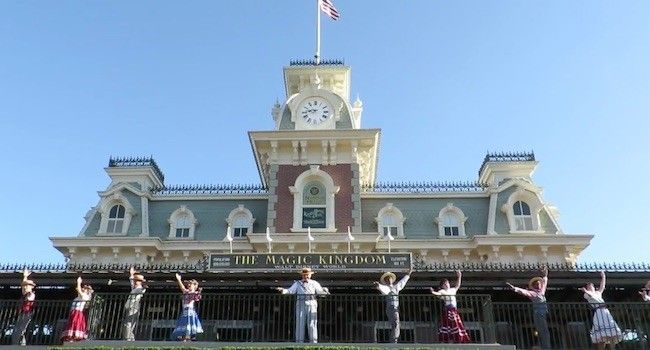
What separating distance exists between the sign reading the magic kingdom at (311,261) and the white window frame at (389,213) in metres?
9.12

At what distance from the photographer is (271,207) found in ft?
91.8

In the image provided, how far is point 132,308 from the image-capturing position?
14.6 m

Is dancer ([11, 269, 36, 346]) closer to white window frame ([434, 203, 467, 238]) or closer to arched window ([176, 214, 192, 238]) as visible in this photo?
arched window ([176, 214, 192, 238])

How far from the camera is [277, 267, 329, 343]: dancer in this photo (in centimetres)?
1396

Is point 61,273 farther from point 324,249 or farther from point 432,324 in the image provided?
point 324,249

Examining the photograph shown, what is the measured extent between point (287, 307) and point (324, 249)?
32.6 feet

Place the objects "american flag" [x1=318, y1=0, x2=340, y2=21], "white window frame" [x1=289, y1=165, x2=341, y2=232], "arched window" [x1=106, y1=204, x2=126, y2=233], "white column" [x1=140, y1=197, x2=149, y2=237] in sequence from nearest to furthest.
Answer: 1. "white window frame" [x1=289, y1=165, x2=341, y2=232]
2. "white column" [x1=140, y1=197, x2=149, y2=237]
3. "arched window" [x1=106, y1=204, x2=126, y2=233]
4. "american flag" [x1=318, y1=0, x2=340, y2=21]

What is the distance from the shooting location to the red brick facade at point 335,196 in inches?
1076

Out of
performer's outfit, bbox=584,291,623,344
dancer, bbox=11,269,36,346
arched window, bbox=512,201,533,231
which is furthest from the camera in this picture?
arched window, bbox=512,201,533,231

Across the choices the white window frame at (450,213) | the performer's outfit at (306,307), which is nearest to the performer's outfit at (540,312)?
the performer's outfit at (306,307)

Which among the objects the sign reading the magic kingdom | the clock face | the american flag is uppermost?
the american flag

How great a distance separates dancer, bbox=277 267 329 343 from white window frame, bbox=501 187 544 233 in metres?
15.6

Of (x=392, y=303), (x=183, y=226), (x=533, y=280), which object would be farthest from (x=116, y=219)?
(x=533, y=280)

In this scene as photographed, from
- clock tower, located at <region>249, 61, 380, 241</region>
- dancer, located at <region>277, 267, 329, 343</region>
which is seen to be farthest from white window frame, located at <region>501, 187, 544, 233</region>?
dancer, located at <region>277, 267, 329, 343</region>
